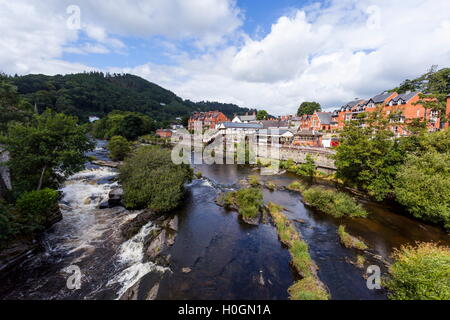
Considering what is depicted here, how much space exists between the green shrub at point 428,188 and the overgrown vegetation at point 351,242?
6083 millimetres

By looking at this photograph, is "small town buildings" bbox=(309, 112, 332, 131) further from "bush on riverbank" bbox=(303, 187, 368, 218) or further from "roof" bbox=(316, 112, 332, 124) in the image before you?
"bush on riverbank" bbox=(303, 187, 368, 218)

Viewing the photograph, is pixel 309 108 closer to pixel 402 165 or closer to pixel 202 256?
pixel 402 165

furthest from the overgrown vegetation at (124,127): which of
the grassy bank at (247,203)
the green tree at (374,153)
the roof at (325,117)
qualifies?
the green tree at (374,153)

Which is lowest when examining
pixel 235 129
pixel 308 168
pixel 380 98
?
pixel 308 168

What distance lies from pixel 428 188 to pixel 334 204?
21.0 ft

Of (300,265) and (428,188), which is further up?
(428,188)

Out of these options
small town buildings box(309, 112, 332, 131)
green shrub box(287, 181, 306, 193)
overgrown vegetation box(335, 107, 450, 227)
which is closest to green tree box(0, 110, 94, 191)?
green shrub box(287, 181, 306, 193)

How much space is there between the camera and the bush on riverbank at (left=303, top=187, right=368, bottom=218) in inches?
629

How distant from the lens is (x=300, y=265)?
32.9ft

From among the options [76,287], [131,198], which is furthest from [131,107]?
[76,287]

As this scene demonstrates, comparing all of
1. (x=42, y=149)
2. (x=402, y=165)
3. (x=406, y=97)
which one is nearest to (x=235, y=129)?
(x=406, y=97)

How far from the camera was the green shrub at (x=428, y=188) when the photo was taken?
499 inches

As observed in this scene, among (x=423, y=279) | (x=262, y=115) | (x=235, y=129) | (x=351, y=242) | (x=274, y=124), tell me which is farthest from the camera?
(x=262, y=115)

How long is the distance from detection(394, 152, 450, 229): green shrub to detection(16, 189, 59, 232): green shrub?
27.0 m
